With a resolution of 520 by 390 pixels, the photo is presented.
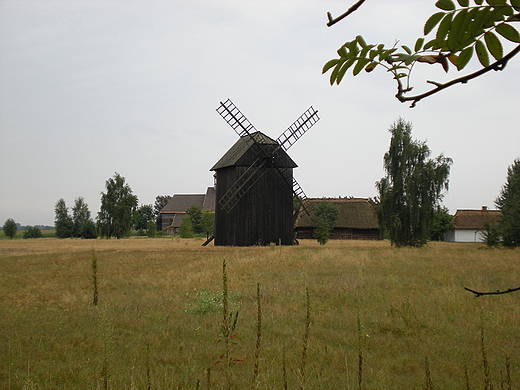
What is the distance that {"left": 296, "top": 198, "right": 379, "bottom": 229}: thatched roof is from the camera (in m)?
50.5

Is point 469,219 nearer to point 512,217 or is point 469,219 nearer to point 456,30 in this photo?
point 512,217

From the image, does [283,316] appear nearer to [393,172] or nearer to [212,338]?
[212,338]

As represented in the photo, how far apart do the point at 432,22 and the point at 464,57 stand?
0.11m

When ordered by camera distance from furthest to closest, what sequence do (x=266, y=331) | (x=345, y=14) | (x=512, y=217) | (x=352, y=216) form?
1. (x=352, y=216)
2. (x=512, y=217)
3. (x=266, y=331)
4. (x=345, y=14)

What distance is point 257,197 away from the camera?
29703mm

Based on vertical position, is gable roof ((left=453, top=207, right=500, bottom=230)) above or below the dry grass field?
above

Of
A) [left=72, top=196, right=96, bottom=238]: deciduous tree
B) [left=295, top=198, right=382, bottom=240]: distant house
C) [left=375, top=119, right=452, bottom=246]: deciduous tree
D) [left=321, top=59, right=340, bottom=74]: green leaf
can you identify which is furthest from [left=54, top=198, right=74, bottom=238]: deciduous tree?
[left=321, top=59, right=340, bottom=74]: green leaf

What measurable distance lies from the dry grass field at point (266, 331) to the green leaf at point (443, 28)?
79.0 inches

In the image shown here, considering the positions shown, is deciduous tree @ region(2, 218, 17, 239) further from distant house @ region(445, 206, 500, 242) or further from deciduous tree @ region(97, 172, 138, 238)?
distant house @ region(445, 206, 500, 242)

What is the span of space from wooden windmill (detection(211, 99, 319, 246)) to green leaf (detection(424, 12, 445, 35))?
1085 inches

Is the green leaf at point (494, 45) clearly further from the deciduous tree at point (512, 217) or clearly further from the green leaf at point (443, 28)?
the deciduous tree at point (512, 217)

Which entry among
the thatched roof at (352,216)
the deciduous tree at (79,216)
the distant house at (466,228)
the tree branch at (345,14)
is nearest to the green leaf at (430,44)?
the tree branch at (345,14)

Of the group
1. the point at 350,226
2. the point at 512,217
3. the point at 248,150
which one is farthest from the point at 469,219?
the point at 248,150

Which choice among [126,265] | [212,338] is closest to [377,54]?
[212,338]
